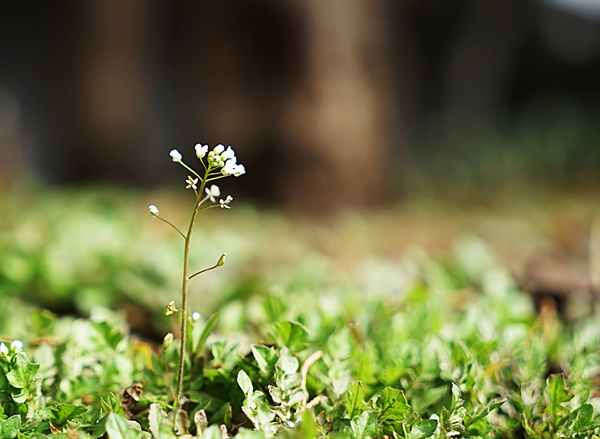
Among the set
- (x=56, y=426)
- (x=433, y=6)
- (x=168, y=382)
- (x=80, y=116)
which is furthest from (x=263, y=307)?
(x=433, y=6)

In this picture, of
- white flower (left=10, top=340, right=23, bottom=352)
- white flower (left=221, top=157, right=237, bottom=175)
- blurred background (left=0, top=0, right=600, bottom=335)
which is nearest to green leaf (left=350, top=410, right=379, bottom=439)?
white flower (left=221, top=157, right=237, bottom=175)

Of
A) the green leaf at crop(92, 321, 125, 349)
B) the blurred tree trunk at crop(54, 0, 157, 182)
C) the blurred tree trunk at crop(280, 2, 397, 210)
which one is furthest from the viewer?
the blurred tree trunk at crop(54, 0, 157, 182)

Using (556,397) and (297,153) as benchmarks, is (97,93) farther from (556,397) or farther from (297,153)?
(556,397)

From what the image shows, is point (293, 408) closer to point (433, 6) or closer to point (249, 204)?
point (249, 204)

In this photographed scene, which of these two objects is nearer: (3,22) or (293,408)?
(293,408)

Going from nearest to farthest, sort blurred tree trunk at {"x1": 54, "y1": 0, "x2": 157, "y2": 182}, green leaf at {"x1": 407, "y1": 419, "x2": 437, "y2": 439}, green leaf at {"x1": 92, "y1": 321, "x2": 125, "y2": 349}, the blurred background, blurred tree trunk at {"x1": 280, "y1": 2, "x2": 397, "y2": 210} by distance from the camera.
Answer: green leaf at {"x1": 407, "y1": 419, "x2": 437, "y2": 439}
green leaf at {"x1": 92, "y1": 321, "x2": 125, "y2": 349}
the blurred background
blurred tree trunk at {"x1": 280, "y1": 2, "x2": 397, "y2": 210}
blurred tree trunk at {"x1": 54, "y1": 0, "x2": 157, "y2": 182}

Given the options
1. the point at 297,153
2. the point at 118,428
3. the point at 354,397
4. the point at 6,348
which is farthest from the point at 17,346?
the point at 297,153

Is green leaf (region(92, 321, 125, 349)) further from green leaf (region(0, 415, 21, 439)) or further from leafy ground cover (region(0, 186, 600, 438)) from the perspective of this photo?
green leaf (region(0, 415, 21, 439))
